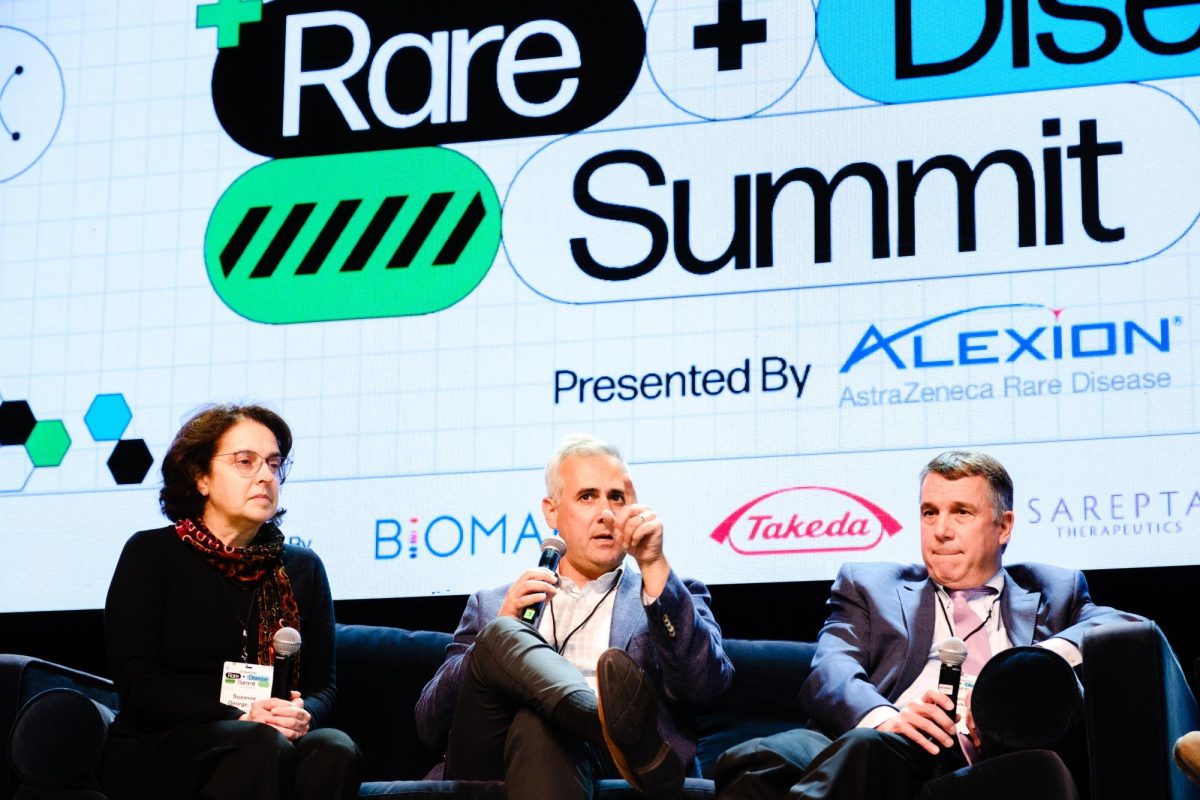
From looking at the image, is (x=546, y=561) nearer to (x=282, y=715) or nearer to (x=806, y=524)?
(x=282, y=715)

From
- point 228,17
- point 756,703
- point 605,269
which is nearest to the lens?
point 756,703

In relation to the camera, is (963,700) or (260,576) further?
(260,576)

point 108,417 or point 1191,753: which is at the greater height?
point 108,417

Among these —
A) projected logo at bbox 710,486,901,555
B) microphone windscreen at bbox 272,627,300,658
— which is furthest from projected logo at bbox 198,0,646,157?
microphone windscreen at bbox 272,627,300,658

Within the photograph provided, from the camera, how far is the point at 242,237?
4.97 meters

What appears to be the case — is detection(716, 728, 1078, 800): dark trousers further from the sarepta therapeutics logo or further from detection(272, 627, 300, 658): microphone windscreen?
the sarepta therapeutics logo

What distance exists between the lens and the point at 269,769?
328 cm

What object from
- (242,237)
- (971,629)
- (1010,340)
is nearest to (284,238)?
(242,237)

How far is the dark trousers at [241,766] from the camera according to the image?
328 centimetres

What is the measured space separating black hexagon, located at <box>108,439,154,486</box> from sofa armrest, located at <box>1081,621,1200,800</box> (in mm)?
2658

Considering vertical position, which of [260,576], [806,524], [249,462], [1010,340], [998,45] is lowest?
[260,576]

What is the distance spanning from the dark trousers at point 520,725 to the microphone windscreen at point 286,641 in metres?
0.33

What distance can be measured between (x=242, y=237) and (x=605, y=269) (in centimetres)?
102

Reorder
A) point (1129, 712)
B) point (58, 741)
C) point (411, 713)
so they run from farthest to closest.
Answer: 1. point (411, 713)
2. point (58, 741)
3. point (1129, 712)
